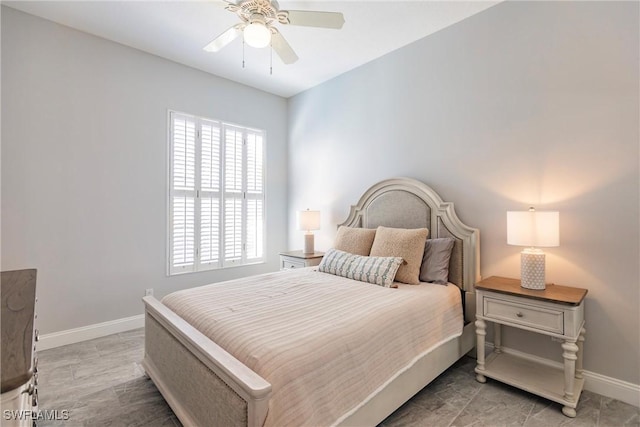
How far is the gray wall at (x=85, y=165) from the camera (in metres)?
2.66

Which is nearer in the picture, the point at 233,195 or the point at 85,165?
the point at 85,165

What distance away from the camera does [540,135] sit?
7.81ft

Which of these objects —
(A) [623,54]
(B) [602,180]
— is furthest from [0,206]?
(A) [623,54]

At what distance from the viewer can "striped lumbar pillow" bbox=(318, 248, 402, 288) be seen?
94.8 inches

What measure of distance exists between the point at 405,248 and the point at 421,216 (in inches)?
19.7

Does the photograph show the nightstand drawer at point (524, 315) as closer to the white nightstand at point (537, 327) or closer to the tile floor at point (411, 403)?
the white nightstand at point (537, 327)

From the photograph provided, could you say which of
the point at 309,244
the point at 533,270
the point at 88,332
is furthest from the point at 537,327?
the point at 88,332

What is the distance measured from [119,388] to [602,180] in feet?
12.2

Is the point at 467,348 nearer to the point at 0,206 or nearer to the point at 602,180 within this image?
the point at 602,180

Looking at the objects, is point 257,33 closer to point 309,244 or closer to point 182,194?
point 182,194

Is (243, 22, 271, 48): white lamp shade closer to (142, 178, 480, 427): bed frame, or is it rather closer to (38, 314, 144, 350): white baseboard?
(142, 178, 480, 427): bed frame

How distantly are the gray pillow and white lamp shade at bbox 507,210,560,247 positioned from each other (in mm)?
534

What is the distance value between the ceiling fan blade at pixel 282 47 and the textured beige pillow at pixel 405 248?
1729 millimetres

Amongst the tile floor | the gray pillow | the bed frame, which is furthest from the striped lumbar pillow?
the tile floor
